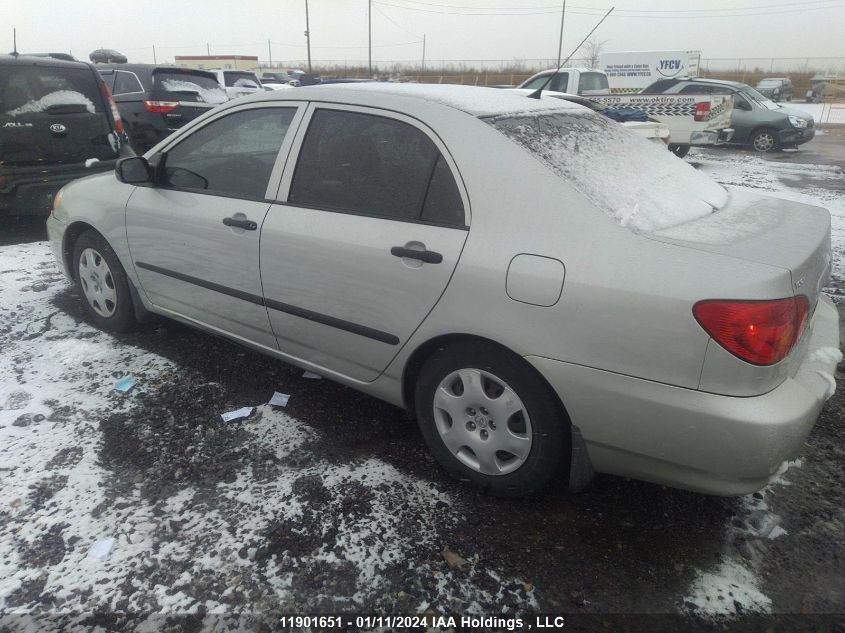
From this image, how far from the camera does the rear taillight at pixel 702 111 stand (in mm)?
12656

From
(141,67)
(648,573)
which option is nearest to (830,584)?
(648,573)

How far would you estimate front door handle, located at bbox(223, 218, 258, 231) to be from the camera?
2.79 m

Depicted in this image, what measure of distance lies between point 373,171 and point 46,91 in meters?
4.98

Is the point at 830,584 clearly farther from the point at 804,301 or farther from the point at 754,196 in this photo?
the point at 754,196

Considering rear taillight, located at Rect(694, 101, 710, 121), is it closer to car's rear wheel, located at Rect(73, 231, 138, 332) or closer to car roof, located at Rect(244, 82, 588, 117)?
car roof, located at Rect(244, 82, 588, 117)

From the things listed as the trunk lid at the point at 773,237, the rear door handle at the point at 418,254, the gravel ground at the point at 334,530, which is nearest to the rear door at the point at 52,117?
the gravel ground at the point at 334,530

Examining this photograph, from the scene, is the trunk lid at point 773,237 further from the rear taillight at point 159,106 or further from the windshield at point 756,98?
the windshield at point 756,98

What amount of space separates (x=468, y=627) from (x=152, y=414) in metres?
1.94

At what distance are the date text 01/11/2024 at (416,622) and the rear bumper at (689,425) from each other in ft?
1.91

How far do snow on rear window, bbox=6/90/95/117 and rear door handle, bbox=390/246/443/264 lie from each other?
16.8 ft

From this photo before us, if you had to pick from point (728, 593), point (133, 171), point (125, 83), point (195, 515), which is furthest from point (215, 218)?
point (125, 83)

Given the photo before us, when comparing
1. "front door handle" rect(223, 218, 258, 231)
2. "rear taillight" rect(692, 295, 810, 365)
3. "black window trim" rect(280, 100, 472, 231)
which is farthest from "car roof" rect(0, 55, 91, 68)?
"rear taillight" rect(692, 295, 810, 365)

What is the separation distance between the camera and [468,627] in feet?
6.06

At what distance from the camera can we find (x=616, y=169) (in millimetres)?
2381
